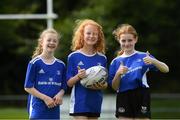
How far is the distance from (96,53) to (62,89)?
0.47m

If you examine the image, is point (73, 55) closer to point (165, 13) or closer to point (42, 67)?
point (42, 67)

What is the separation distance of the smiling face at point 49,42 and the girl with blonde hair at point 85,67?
20cm

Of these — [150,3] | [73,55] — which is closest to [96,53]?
[73,55]

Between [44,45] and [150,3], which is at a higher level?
[150,3]

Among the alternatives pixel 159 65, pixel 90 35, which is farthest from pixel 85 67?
pixel 159 65

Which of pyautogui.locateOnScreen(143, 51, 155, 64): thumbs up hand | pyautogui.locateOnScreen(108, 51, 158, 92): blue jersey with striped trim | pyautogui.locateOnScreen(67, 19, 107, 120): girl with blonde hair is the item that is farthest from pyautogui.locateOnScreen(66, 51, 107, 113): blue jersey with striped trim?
pyautogui.locateOnScreen(143, 51, 155, 64): thumbs up hand

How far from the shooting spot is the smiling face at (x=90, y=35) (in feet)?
20.7

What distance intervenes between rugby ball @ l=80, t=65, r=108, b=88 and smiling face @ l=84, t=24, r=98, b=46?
24 cm

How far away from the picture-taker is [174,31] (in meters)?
21.7

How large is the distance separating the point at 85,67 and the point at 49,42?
0.41 m

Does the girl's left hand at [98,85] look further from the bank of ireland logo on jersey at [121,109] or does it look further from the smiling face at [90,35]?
the smiling face at [90,35]

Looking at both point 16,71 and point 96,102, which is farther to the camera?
point 16,71

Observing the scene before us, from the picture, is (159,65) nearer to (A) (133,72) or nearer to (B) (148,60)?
(B) (148,60)

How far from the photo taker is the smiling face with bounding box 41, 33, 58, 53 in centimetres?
624
